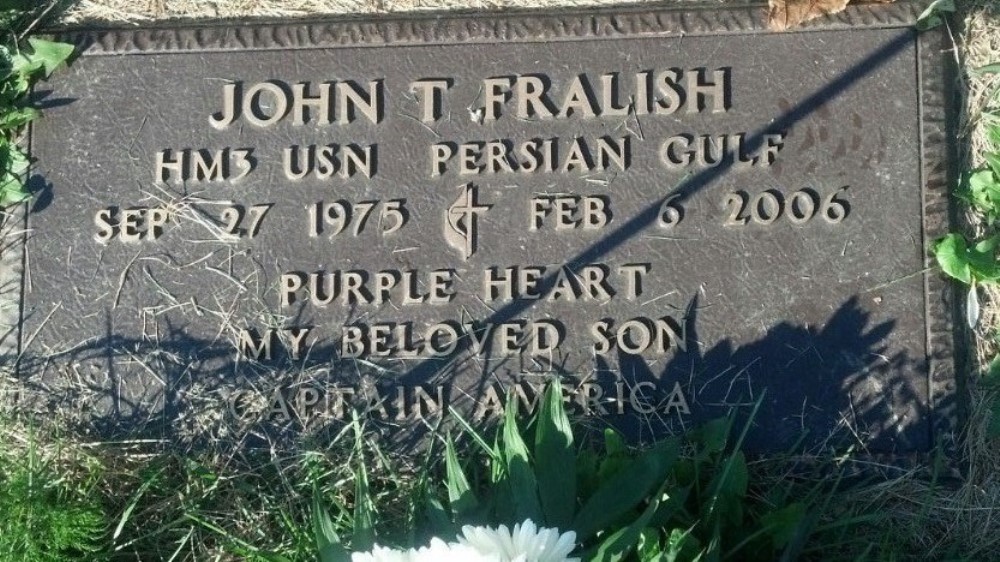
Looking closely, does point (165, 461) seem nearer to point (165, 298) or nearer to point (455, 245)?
point (165, 298)

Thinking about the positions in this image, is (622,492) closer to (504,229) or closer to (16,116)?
(504,229)

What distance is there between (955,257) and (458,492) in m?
1.31

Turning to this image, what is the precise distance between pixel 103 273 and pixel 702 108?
1.58 meters

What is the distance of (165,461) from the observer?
8.63 ft

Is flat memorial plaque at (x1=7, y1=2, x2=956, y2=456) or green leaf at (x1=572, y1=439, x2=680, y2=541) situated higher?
flat memorial plaque at (x1=7, y1=2, x2=956, y2=456)

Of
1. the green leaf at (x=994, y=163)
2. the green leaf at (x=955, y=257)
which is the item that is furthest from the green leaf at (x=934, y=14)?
the green leaf at (x=955, y=257)

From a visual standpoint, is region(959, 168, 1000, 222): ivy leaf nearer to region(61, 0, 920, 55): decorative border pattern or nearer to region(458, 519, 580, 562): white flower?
region(61, 0, 920, 55): decorative border pattern

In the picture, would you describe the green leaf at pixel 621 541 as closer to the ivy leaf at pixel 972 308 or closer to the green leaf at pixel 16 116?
the ivy leaf at pixel 972 308

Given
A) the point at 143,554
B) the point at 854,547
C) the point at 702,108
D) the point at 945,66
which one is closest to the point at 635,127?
the point at 702,108

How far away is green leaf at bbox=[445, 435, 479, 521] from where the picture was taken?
238 cm

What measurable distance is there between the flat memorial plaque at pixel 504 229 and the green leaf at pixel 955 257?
0.05 metres

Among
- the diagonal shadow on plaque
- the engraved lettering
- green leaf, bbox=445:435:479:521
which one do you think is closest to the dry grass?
the engraved lettering

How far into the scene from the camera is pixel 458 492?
2383 mm

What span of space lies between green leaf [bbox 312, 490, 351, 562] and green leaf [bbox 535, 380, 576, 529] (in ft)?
1.51
